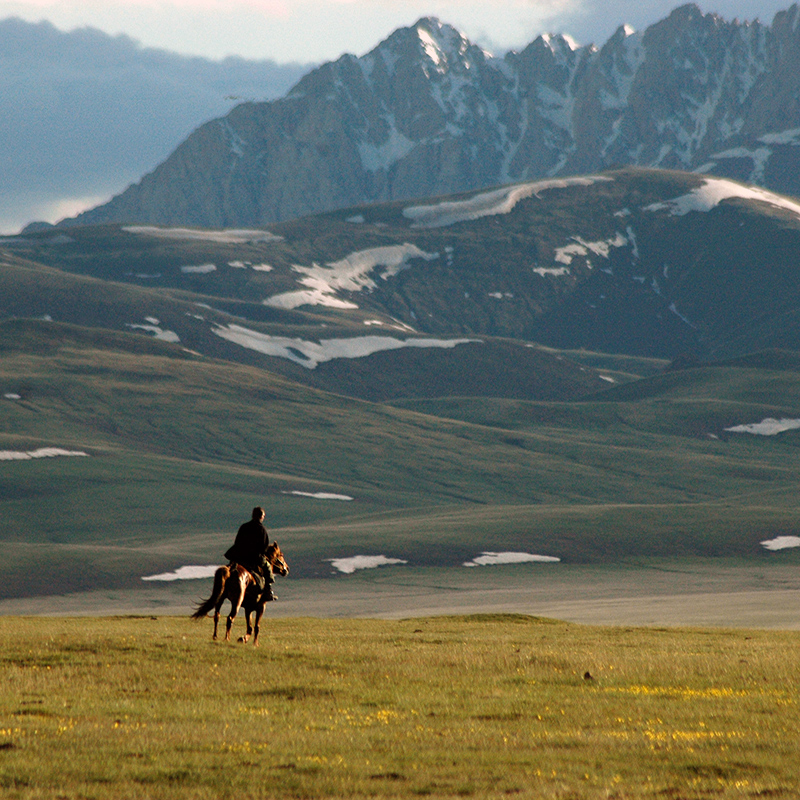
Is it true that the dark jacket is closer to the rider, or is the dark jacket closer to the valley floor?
the rider

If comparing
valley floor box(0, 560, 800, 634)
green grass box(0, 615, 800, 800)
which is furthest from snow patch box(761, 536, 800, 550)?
green grass box(0, 615, 800, 800)

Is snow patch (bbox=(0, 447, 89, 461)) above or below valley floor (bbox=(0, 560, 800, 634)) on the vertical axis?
above

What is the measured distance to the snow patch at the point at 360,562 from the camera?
12900 cm

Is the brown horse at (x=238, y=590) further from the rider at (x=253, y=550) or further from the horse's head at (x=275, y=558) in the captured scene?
the rider at (x=253, y=550)

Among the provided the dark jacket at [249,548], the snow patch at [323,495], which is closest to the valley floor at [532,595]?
the dark jacket at [249,548]

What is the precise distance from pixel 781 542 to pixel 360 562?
52494 mm

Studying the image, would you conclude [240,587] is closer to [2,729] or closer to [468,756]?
[2,729]

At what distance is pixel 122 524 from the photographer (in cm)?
16475

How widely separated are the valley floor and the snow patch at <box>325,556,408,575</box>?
5.43ft

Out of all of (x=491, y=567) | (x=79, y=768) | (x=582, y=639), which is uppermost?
(x=491, y=567)

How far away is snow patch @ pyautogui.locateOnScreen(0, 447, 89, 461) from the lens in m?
189

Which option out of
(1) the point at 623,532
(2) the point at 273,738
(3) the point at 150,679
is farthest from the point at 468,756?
(1) the point at 623,532

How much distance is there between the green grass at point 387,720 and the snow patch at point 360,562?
91.5 metres

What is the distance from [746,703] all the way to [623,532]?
125 m
